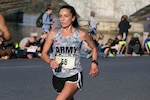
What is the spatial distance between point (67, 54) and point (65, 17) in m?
0.41

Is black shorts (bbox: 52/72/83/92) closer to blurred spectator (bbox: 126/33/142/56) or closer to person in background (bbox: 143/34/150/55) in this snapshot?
blurred spectator (bbox: 126/33/142/56)

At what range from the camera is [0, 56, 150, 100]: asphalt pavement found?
9.09 metres

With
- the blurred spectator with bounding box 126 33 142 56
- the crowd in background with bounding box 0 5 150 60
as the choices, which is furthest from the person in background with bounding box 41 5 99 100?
the blurred spectator with bounding box 126 33 142 56

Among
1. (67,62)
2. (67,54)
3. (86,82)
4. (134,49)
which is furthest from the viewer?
(134,49)

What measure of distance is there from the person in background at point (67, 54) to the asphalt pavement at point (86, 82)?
7.90ft

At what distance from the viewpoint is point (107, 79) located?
446 inches

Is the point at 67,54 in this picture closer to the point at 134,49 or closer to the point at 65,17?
the point at 65,17

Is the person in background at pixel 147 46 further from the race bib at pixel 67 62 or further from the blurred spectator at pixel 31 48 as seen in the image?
the race bib at pixel 67 62

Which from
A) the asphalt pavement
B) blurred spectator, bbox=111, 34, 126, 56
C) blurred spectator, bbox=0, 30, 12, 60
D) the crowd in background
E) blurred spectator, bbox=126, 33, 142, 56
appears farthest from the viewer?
blurred spectator, bbox=126, 33, 142, 56

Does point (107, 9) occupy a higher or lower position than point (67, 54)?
lower

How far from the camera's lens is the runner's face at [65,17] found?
20.5 ft


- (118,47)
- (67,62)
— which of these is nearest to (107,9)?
(118,47)

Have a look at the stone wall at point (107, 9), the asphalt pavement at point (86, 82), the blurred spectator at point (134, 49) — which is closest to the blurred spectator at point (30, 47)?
the asphalt pavement at point (86, 82)

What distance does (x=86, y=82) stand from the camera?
10.8 metres
